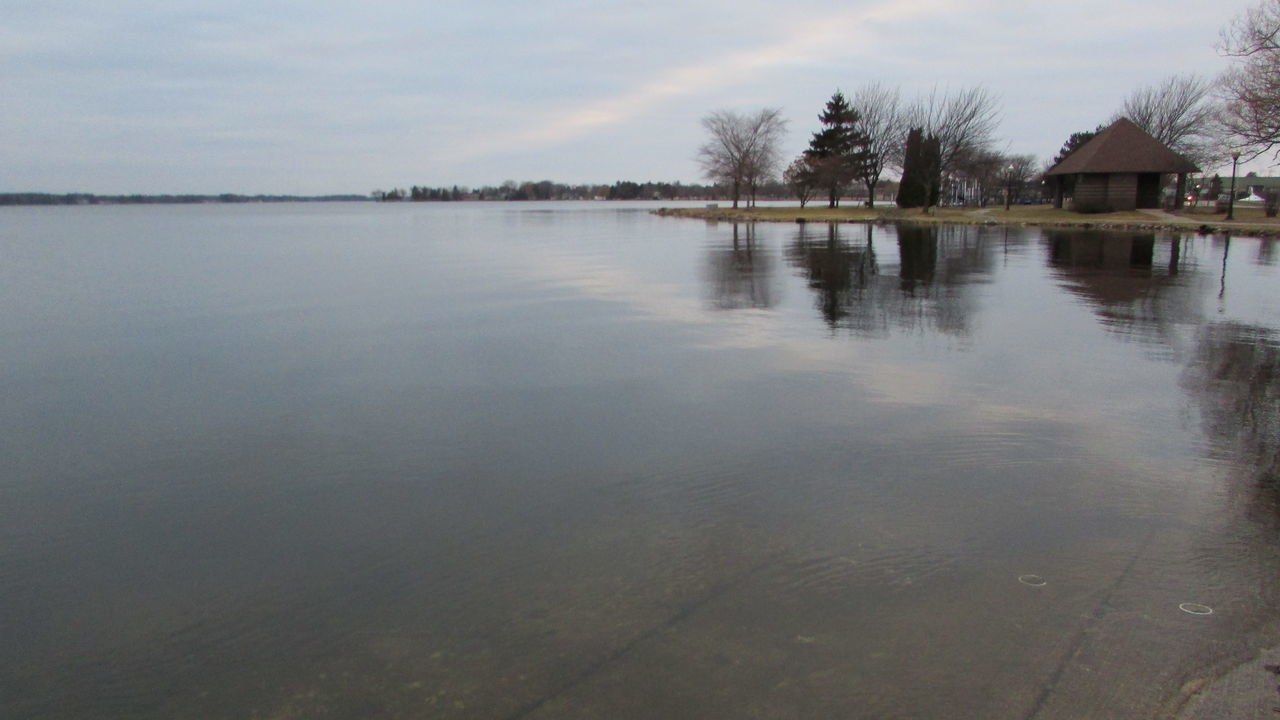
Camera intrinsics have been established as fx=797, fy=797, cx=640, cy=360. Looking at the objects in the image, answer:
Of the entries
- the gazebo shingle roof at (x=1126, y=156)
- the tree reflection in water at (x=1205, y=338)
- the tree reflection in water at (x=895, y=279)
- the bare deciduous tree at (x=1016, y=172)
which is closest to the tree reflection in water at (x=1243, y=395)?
the tree reflection in water at (x=1205, y=338)

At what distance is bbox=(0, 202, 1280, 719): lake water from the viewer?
13.0 ft

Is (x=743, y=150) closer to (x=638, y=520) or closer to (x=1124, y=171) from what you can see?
(x=1124, y=171)

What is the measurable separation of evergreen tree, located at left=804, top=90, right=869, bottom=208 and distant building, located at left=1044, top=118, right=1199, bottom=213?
66.2ft

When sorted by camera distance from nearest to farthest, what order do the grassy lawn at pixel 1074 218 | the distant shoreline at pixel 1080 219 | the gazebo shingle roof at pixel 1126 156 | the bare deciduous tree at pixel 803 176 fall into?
the distant shoreline at pixel 1080 219, the grassy lawn at pixel 1074 218, the gazebo shingle roof at pixel 1126 156, the bare deciduous tree at pixel 803 176

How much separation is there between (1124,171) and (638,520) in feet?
169

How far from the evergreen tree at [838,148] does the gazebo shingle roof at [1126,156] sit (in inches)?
764

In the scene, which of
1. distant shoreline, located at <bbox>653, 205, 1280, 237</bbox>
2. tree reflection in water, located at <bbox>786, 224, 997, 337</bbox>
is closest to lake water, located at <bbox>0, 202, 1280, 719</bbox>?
tree reflection in water, located at <bbox>786, 224, 997, 337</bbox>

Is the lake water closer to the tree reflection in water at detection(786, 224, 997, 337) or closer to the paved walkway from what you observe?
the paved walkway

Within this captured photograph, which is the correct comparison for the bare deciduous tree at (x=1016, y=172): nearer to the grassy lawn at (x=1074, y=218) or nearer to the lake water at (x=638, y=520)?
the grassy lawn at (x=1074, y=218)

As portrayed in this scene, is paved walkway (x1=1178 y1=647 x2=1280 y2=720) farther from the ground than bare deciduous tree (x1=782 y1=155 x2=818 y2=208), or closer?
closer

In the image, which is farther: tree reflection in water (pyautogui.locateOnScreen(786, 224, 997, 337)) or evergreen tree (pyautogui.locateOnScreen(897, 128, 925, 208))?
evergreen tree (pyautogui.locateOnScreen(897, 128, 925, 208))

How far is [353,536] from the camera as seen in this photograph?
5531mm

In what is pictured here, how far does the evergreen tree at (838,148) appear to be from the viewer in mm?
67500

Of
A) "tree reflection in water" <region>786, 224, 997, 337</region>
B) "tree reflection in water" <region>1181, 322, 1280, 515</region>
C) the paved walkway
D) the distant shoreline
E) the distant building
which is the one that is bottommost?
the paved walkway
